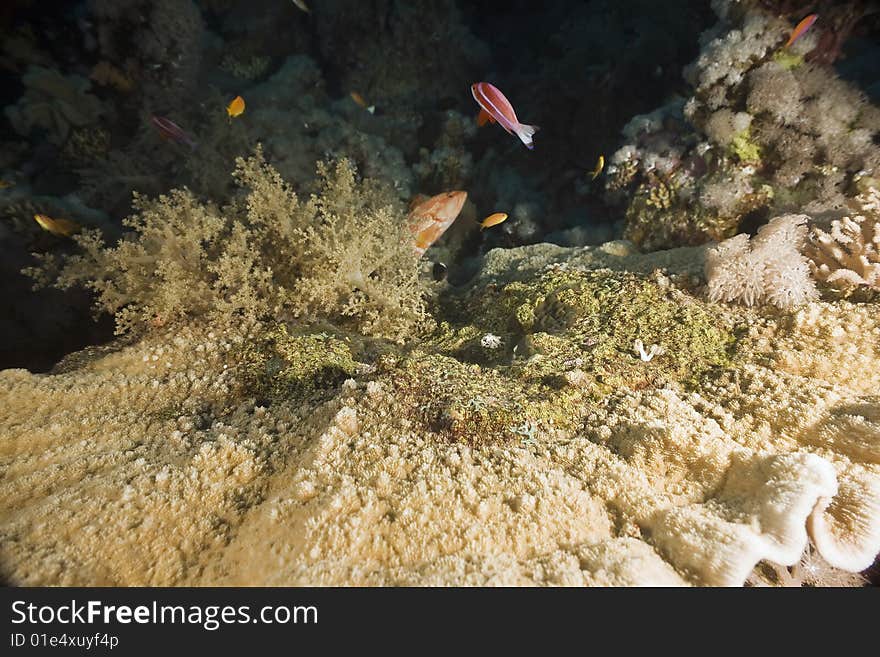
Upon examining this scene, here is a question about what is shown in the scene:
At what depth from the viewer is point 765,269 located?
2.58 metres

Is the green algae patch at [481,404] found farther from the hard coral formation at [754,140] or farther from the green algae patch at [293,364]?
the hard coral formation at [754,140]

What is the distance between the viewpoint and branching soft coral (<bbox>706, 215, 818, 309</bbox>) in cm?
251

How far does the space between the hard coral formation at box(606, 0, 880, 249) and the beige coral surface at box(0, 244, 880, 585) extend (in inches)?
90.5

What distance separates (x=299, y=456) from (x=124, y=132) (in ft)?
27.0

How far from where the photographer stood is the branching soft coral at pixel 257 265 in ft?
9.15

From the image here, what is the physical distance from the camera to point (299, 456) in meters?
1.75

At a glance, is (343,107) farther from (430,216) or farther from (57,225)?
(57,225)

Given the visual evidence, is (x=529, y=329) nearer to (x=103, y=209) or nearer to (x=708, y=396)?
(x=708, y=396)

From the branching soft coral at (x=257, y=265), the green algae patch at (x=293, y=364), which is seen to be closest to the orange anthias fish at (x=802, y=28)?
the branching soft coral at (x=257, y=265)

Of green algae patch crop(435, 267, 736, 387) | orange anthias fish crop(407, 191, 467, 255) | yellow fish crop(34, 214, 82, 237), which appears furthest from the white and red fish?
green algae patch crop(435, 267, 736, 387)

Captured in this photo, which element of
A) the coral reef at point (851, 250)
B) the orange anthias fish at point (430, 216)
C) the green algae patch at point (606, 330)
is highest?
the coral reef at point (851, 250)

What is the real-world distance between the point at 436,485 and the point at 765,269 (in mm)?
2469

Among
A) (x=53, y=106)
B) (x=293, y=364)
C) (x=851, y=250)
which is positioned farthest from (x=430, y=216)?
(x=53, y=106)

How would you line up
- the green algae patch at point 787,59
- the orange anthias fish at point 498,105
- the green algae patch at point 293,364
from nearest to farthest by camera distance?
the green algae patch at point 293,364 → the orange anthias fish at point 498,105 → the green algae patch at point 787,59
